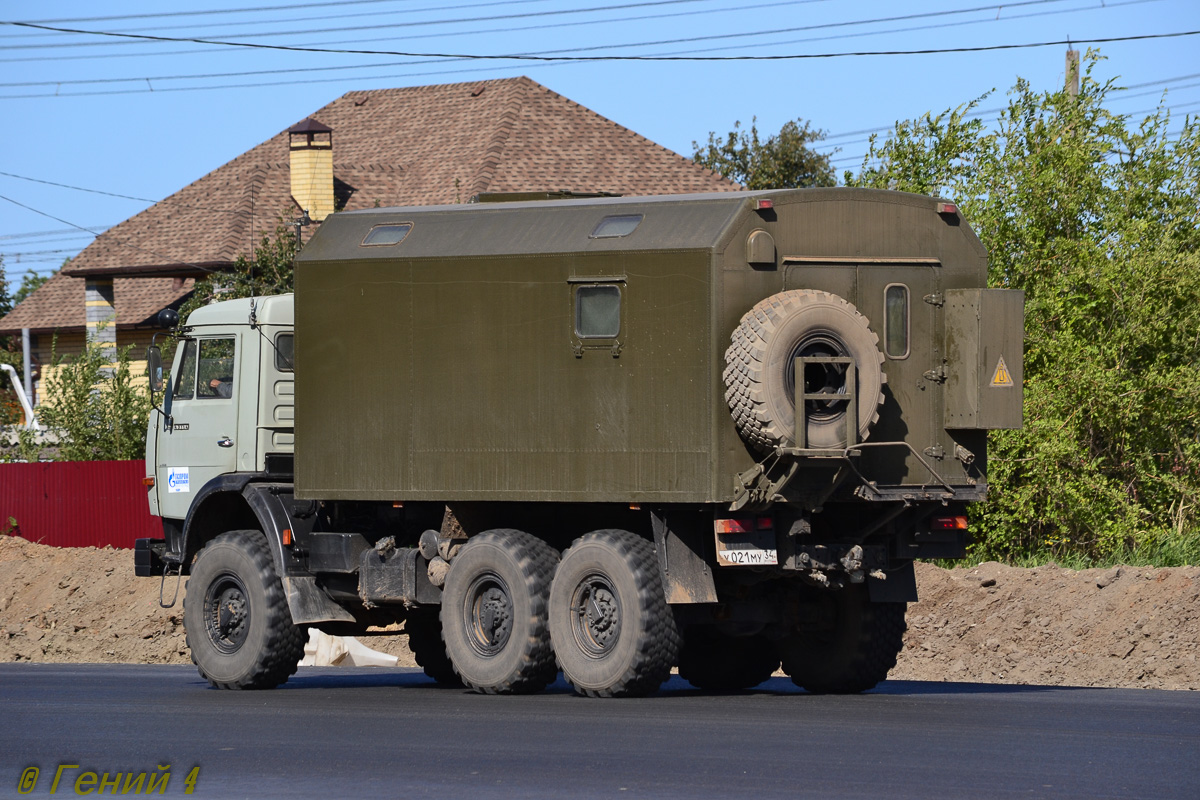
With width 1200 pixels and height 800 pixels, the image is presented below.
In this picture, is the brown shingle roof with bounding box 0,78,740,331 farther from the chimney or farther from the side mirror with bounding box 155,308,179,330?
the side mirror with bounding box 155,308,179,330

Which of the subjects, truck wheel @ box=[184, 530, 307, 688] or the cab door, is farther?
the cab door

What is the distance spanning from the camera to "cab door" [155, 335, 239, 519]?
1644cm

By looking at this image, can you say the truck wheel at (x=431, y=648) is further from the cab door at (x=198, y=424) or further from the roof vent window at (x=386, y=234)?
the roof vent window at (x=386, y=234)

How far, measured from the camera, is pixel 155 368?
1644cm

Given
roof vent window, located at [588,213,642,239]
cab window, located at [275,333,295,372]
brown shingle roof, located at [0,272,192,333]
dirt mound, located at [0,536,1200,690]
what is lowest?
dirt mound, located at [0,536,1200,690]

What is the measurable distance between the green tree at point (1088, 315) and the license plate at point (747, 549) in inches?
401

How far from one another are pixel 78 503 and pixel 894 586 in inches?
850

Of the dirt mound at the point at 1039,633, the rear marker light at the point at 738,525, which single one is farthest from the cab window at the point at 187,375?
the dirt mound at the point at 1039,633

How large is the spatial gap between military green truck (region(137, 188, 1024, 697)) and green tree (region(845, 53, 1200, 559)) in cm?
872

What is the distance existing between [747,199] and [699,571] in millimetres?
2674

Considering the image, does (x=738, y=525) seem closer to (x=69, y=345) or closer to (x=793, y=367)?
(x=793, y=367)

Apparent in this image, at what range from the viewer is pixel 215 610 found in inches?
638

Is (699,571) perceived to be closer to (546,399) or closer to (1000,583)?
(546,399)

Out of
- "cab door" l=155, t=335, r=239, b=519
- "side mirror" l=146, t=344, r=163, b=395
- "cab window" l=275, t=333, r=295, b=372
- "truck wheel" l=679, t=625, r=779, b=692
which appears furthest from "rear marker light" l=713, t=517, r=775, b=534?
"side mirror" l=146, t=344, r=163, b=395
